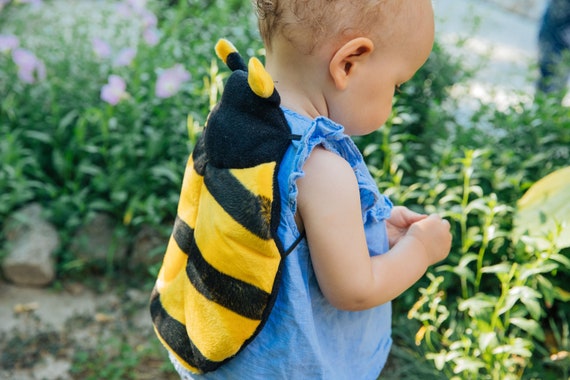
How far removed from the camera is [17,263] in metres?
2.92

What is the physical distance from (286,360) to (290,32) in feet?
2.06

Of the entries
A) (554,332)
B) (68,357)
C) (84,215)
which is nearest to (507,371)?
(554,332)

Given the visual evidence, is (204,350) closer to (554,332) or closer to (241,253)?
(241,253)

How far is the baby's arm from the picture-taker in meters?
1.28

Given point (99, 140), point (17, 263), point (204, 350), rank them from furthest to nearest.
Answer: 1. point (99, 140)
2. point (17, 263)
3. point (204, 350)

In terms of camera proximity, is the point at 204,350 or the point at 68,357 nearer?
the point at 204,350

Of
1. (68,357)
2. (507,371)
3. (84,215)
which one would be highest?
(507,371)

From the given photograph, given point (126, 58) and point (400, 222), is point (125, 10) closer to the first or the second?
point (126, 58)

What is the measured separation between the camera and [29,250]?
294 cm

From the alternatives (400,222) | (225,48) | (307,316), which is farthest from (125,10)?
(307,316)

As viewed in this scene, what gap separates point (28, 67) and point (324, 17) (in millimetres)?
2424

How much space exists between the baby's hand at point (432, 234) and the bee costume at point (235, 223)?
1.15 ft

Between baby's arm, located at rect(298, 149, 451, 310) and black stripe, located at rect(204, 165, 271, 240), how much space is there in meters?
0.07

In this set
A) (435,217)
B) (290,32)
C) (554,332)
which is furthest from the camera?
(554,332)
